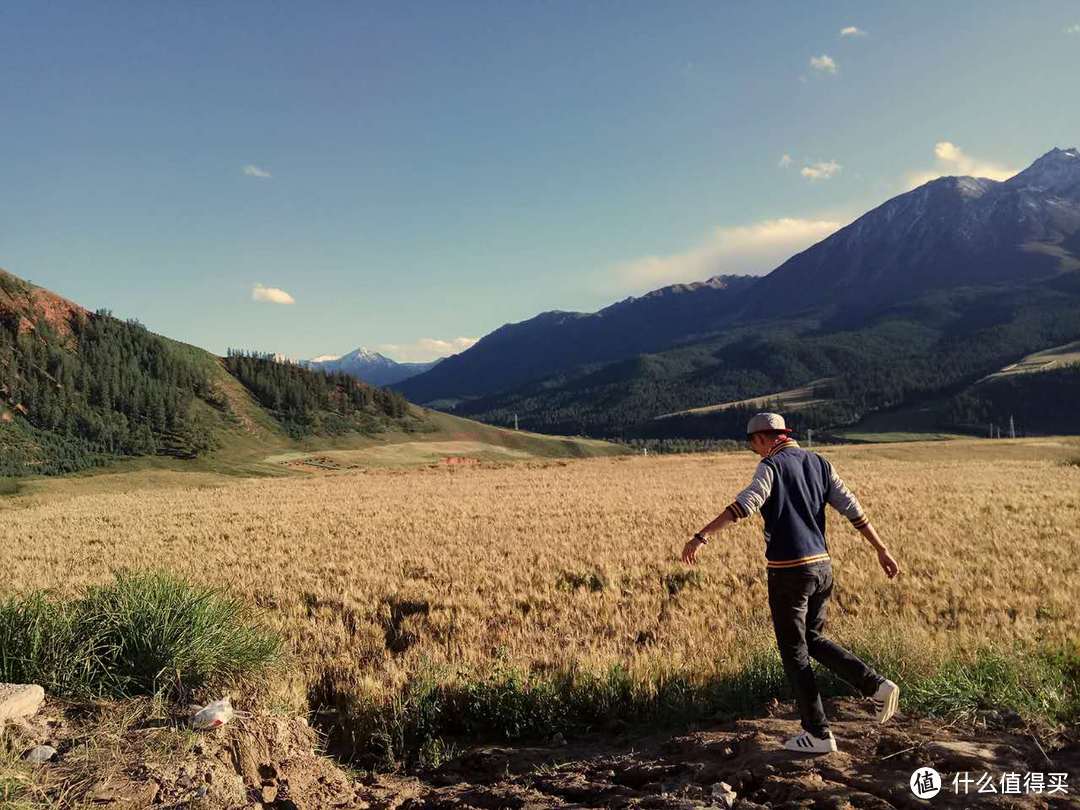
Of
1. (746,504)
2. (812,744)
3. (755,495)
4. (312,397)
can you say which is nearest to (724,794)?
(812,744)

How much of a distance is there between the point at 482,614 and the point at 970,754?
7.35 meters

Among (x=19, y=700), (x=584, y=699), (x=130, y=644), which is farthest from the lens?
(x=584, y=699)

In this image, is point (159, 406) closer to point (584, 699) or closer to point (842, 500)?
point (584, 699)

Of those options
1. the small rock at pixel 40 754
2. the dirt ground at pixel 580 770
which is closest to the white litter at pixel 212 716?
the dirt ground at pixel 580 770

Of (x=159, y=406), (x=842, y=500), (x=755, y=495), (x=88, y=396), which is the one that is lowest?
(x=842, y=500)

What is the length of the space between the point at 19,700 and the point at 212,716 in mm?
1461

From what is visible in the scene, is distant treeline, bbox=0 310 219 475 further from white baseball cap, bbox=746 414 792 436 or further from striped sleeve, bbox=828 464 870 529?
striped sleeve, bbox=828 464 870 529

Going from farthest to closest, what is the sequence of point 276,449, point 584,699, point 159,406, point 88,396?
point 276,449 → point 88,396 → point 159,406 → point 584,699

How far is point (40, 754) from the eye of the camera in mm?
4426

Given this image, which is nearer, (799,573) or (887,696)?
(887,696)

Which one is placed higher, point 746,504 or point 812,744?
point 746,504

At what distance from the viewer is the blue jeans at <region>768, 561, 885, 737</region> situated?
4984 millimetres

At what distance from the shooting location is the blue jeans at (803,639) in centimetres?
498

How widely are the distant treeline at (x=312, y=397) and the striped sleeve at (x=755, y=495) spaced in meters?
127
